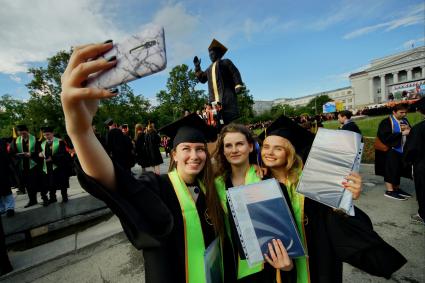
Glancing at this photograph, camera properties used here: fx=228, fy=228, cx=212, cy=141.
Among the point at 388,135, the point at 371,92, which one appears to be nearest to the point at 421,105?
the point at 388,135

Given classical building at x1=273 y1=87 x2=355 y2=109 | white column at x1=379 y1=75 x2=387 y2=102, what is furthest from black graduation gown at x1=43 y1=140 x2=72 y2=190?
classical building at x1=273 y1=87 x2=355 y2=109

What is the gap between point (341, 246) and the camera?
59.6 inches

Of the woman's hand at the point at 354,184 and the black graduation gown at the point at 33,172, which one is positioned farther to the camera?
the black graduation gown at the point at 33,172

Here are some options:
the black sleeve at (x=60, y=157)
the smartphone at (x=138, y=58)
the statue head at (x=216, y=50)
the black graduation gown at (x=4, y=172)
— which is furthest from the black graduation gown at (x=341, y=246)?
the black sleeve at (x=60, y=157)

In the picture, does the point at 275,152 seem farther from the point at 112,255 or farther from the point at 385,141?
the point at 385,141

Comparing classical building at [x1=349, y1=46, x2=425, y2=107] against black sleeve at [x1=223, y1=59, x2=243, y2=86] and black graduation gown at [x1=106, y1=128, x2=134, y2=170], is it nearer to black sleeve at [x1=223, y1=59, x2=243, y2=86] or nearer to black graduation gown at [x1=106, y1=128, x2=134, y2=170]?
black graduation gown at [x1=106, y1=128, x2=134, y2=170]

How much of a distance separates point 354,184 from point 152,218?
1147 millimetres

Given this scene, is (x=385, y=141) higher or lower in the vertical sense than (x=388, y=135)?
lower

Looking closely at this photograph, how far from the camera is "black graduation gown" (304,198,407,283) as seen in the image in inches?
57.7

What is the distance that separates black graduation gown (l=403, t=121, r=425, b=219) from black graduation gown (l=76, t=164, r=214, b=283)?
364 centimetres

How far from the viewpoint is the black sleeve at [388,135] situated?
15.8 ft

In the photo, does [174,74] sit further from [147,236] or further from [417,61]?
[417,61]

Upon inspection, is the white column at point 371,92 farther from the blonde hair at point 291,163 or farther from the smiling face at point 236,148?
the smiling face at point 236,148

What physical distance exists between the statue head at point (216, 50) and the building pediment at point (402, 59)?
90.6 metres
